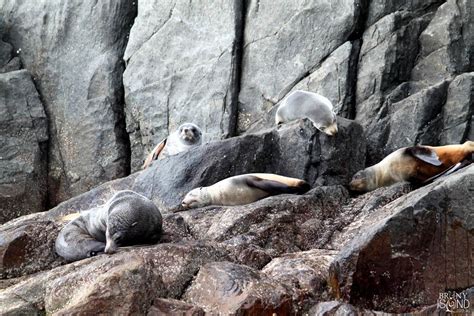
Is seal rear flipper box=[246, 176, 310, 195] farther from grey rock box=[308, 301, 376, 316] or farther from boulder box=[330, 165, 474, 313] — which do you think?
grey rock box=[308, 301, 376, 316]

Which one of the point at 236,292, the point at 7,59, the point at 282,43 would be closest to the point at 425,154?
the point at 236,292

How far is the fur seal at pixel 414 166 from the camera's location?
30.3 ft

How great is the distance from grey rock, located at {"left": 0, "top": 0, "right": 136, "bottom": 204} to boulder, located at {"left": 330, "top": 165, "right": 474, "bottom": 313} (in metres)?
9.04

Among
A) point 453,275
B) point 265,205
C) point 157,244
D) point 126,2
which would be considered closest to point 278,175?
point 265,205

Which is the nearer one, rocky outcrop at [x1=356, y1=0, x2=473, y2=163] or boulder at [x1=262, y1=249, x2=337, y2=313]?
boulder at [x1=262, y1=249, x2=337, y2=313]

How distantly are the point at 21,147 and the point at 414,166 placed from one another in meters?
8.23

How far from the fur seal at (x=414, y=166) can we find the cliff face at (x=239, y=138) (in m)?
0.48

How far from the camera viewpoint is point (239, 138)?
10328mm

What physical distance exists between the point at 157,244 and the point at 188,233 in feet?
2.81

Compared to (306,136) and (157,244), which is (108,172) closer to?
(306,136)

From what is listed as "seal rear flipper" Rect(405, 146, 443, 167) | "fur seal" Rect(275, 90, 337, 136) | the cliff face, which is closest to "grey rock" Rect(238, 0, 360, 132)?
the cliff face

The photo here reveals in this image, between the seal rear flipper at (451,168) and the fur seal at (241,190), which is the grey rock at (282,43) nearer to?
the fur seal at (241,190)

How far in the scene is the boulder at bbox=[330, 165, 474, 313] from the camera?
20.6 ft

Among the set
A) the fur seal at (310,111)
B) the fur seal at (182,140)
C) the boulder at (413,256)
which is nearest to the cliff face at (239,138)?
the boulder at (413,256)
